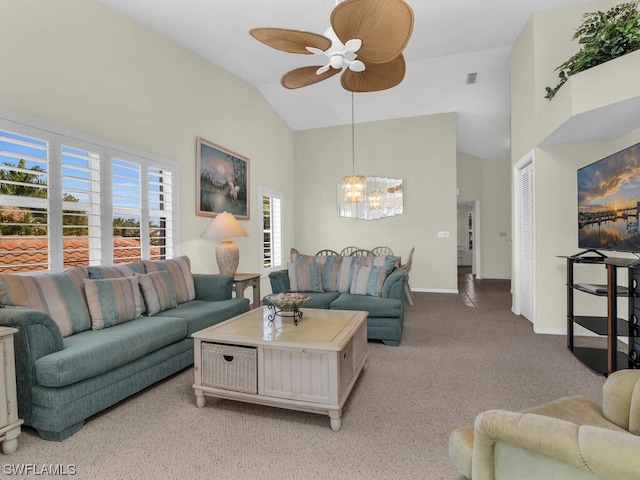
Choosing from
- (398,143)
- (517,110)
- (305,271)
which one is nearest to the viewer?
(305,271)

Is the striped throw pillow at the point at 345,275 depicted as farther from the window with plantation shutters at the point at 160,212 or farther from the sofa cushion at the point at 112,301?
the sofa cushion at the point at 112,301

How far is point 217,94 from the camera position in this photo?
199 inches

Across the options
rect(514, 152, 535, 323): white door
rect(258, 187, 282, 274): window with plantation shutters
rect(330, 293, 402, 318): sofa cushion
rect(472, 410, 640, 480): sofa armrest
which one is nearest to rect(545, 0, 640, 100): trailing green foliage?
rect(514, 152, 535, 323): white door

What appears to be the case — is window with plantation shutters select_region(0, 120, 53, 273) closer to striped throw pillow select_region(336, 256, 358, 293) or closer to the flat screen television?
striped throw pillow select_region(336, 256, 358, 293)

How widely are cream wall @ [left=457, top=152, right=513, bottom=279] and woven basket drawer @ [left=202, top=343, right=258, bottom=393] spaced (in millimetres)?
8274

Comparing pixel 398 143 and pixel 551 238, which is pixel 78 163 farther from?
pixel 398 143

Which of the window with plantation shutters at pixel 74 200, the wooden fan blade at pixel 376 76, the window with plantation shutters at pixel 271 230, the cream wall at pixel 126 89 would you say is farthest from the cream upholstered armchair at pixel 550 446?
the window with plantation shutters at pixel 271 230

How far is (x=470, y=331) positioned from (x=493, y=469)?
11.4 ft

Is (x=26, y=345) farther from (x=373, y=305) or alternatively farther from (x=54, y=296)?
(x=373, y=305)

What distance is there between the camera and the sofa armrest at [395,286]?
12.4ft

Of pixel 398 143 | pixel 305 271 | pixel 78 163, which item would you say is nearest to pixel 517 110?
pixel 398 143

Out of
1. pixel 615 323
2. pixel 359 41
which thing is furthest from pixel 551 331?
pixel 359 41

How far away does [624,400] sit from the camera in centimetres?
128

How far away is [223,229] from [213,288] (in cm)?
95
